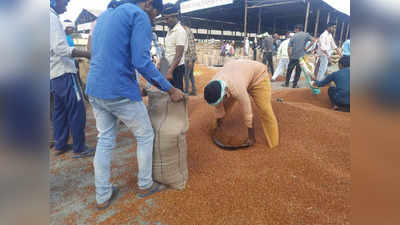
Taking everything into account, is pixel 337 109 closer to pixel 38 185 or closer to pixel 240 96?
pixel 240 96

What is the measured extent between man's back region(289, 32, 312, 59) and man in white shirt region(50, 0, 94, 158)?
555cm

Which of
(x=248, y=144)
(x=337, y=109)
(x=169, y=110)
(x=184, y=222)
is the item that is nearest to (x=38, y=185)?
(x=184, y=222)

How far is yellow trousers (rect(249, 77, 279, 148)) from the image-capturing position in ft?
9.55

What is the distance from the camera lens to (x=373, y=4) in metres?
0.42

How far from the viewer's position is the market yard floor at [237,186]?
5.96 ft

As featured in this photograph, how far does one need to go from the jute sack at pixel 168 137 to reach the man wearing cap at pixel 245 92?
50 centimetres

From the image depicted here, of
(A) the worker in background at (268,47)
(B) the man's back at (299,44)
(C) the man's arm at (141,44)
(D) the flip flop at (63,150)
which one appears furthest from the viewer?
(A) the worker in background at (268,47)

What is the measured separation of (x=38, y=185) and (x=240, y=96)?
2.22 metres

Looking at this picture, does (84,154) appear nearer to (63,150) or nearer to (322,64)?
(63,150)

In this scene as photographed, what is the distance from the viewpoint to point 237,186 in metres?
2.15

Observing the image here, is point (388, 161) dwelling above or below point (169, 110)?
above

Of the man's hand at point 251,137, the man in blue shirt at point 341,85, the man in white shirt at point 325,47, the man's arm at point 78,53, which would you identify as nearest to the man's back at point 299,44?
the man in white shirt at point 325,47

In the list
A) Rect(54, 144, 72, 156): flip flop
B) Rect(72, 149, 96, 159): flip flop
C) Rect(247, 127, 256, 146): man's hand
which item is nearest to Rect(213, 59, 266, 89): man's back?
Rect(247, 127, 256, 146): man's hand

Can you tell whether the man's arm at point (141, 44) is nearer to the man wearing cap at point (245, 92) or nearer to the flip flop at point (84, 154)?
the man wearing cap at point (245, 92)
